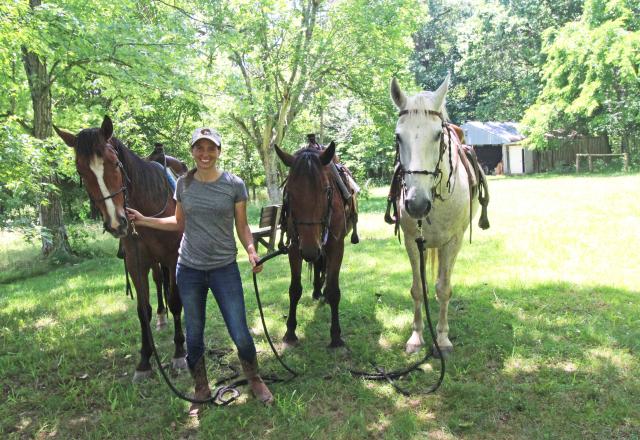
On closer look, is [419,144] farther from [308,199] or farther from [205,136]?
[205,136]

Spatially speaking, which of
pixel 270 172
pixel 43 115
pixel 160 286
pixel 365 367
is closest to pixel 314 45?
pixel 270 172

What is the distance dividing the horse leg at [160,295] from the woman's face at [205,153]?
1.90 metres

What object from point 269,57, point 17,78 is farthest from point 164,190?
point 269,57

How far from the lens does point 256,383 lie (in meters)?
3.33

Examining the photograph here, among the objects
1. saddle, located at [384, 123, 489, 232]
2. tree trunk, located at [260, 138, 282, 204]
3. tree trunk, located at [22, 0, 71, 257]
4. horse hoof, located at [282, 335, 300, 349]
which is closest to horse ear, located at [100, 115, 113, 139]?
saddle, located at [384, 123, 489, 232]

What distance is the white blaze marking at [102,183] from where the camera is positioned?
9.64 feet

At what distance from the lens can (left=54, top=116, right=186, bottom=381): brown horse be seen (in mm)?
2945

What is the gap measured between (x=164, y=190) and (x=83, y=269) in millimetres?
6348

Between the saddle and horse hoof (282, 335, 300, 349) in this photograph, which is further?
horse hoof (282, 335, 300, 349)

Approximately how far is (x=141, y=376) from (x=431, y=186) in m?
2.98

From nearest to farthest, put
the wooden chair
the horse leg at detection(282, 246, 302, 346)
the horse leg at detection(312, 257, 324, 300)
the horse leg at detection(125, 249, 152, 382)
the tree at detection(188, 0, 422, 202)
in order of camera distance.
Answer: the horse leg at detection(125, 249, 152, 382), the horse leg at detection(282, 246, 302, 346), the horse leg at detection(312, 257, 324, 300), the wooden chair, the tree at detection(188, 0, 422, 202)

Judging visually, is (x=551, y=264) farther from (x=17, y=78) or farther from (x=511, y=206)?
(x=17, y=78)

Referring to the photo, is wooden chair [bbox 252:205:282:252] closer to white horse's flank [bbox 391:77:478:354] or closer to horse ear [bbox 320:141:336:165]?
white horse's flank [bbox 391:77:478:354]

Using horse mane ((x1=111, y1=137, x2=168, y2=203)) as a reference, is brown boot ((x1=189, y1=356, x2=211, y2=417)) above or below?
below
